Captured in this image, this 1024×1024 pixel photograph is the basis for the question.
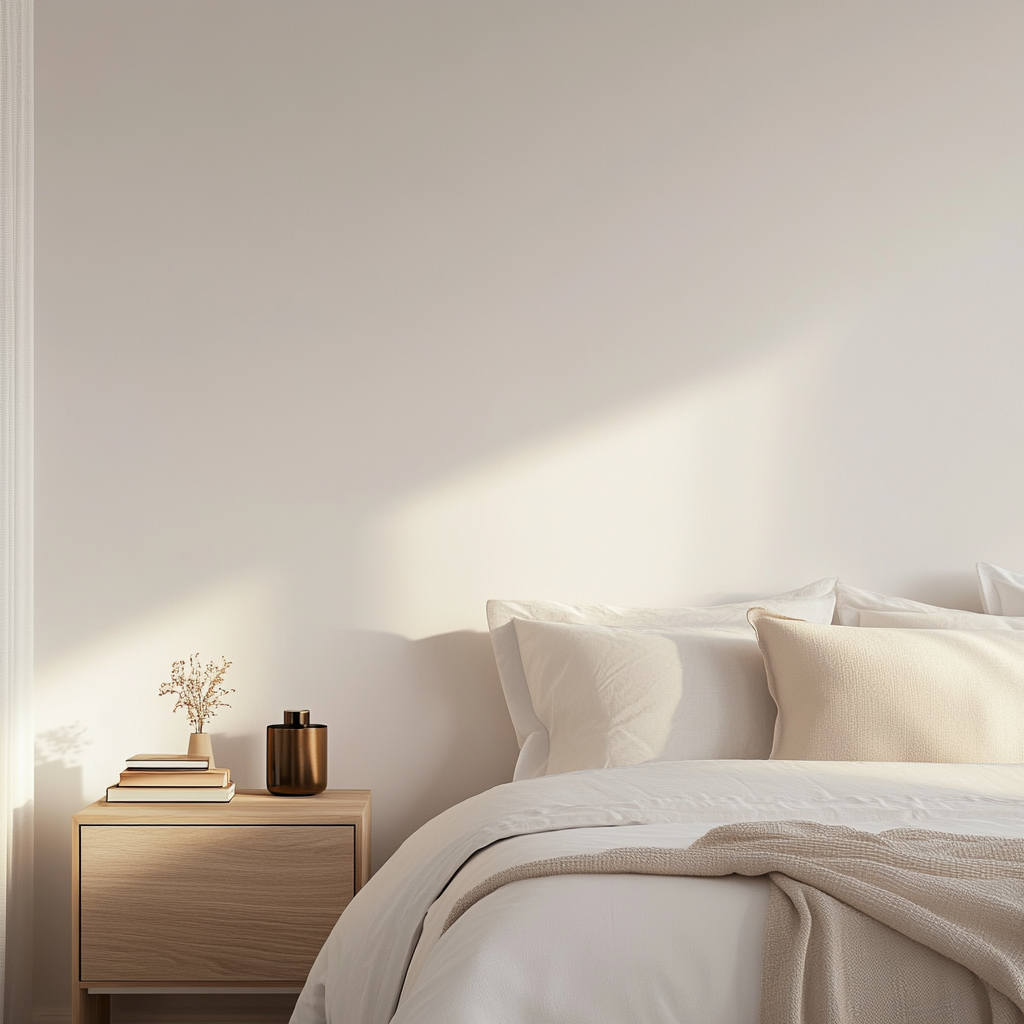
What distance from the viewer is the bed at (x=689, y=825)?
40.7 inches

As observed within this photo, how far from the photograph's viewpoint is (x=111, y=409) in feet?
9.22

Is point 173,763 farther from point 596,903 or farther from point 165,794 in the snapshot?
point 596,903

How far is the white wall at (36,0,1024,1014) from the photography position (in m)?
2.80

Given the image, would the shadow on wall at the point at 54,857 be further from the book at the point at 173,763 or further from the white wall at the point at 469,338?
the book at the point at 173,763

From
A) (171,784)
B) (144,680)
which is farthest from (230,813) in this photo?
(144,680)

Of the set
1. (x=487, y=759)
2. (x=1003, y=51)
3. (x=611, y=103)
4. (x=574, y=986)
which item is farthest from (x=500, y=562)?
(x=1003, y=51)

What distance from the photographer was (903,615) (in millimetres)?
2639

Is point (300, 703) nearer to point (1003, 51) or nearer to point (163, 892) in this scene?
point (163, 892)

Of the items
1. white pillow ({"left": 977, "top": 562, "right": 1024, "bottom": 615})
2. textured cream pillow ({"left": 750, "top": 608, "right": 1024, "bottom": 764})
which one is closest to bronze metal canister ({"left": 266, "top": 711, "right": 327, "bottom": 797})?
textured cream pillow ({"left": 750, "top": 608, "right": 1024, "bottom": 764})

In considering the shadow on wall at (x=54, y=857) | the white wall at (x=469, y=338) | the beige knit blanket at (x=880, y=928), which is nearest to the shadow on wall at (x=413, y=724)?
the white wall at (x=469, y=338)

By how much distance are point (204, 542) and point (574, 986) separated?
201 cm

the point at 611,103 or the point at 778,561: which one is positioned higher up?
the point at 611,103

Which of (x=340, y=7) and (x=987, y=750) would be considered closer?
(x=987, y=750)

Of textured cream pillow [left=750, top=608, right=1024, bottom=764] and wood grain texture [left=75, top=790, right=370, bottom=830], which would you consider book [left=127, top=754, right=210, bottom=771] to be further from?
Answer: textured cream pillow [left=750, top=608, right=1024, bottom=764]
